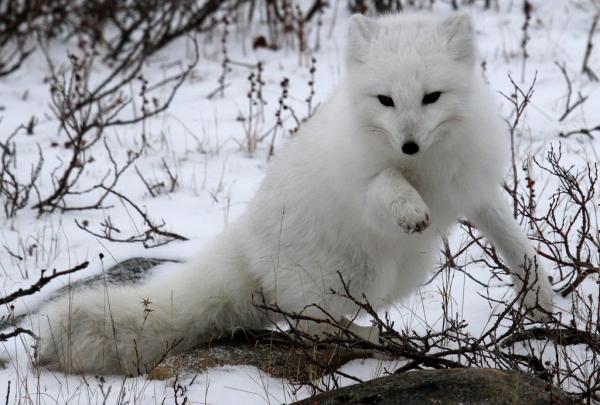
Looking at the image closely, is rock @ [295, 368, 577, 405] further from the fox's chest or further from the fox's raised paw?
the fox's chest

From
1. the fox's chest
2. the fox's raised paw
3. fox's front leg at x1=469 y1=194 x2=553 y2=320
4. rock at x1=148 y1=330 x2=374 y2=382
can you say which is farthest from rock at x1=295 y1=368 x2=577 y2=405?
fox's front leg at x1=469 y1=194 x2=553 y2=320

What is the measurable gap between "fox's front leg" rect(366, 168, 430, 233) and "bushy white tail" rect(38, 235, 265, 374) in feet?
2.89

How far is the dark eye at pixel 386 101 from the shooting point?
12.1 feet

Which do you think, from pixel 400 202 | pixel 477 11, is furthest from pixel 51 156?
pixel 477 11

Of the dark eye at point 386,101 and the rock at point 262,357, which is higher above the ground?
the dark eye at point 386,101

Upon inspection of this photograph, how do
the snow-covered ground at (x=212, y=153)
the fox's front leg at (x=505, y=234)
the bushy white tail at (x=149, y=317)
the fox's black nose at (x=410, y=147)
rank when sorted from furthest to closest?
1. the fox's front leg at (x=505, y=234)
2. the bushy white tail at (x=149, y=317)
3. the snow-covered ground at (x=212, y=153)
4. the fox's black nose at (x=410, y=147)

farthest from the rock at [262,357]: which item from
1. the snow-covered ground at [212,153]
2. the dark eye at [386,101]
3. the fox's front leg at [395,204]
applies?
the dark eye at [386,101]

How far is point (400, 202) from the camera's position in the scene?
3.63 meters

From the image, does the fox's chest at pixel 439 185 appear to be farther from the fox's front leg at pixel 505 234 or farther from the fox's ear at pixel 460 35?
the fox's ear at pixel 460 35

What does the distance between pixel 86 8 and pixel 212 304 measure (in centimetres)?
694

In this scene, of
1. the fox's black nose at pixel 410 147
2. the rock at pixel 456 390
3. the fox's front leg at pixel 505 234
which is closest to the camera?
the rock at pixel 456 390

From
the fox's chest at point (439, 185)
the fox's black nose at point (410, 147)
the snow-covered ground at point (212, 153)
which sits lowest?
the snow-covered ground at point (212, 153)

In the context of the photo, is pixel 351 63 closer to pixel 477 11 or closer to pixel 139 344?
pixel 139 344

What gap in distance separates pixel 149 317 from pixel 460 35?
2.07 metres
